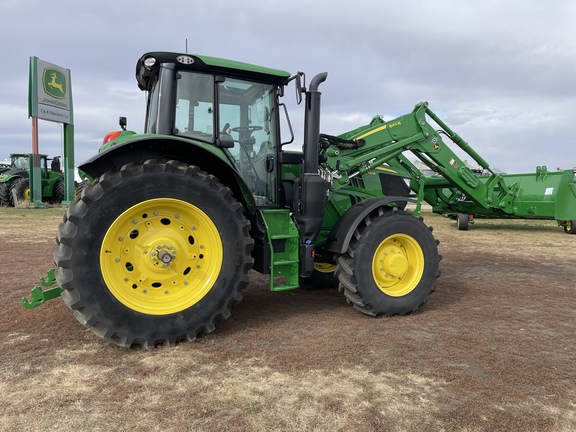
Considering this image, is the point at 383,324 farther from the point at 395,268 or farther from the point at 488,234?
the point at 488,234

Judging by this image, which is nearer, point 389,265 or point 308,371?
point 308,371

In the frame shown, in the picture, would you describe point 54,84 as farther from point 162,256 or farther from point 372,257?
point 372,257

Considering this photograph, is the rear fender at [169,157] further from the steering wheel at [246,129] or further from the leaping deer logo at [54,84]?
the leaping deer logo at [54,84]

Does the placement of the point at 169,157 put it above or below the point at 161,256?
above

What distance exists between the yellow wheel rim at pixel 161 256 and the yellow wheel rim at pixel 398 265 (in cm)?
176

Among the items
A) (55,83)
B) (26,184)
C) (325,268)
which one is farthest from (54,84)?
(325,268)

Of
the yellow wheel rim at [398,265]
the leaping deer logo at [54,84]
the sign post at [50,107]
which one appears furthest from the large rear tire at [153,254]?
the leaping deer logo at [54,84]

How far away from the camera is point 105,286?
3.47 meters

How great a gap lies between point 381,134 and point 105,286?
3724 mm

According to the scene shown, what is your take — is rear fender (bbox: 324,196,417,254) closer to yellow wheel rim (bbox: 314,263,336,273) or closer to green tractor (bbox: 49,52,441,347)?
green tractor (bbox: 49,52,441,347)

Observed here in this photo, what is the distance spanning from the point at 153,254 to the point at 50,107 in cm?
2128

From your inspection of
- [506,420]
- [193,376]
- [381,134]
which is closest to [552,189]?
[381,134]

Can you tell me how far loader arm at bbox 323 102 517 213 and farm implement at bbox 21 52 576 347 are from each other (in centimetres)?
3

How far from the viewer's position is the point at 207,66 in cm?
416
